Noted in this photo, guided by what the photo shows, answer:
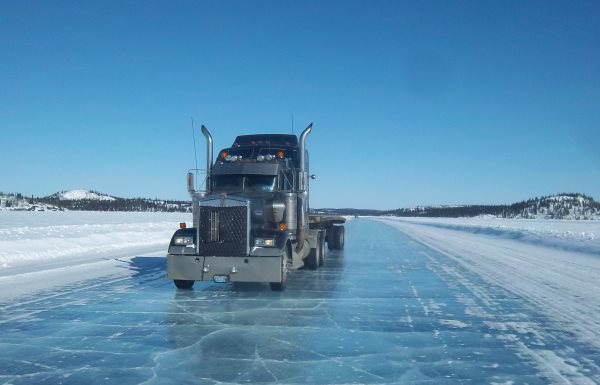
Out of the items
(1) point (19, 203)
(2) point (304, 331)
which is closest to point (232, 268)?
(2) point (304, 331)

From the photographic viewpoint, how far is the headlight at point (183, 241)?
436 inches

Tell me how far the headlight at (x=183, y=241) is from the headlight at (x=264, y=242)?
4.45ft

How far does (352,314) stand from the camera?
891 cm

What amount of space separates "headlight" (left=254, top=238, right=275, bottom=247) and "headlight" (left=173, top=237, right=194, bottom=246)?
1.36 meters

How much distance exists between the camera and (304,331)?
25.1ft

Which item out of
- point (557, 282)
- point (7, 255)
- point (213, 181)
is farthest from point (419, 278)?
point (7, 255)

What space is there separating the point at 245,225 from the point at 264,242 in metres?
0.51

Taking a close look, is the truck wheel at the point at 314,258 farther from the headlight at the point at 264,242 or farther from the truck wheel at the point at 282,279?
the headlight at the point at 264,242

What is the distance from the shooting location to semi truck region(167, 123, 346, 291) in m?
10.7

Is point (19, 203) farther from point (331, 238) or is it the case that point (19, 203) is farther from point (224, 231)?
point (224, 231)

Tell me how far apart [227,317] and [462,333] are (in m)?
3.60

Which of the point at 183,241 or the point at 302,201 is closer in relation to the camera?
the point at 183,241

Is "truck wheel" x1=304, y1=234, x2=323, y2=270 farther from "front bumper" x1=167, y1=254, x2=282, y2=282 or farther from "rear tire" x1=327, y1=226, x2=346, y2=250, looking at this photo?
"rear tire" x1=327, y1=226, x2=346, y2=250

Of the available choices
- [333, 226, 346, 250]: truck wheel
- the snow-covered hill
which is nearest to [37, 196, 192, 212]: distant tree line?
the snow-covered hill
